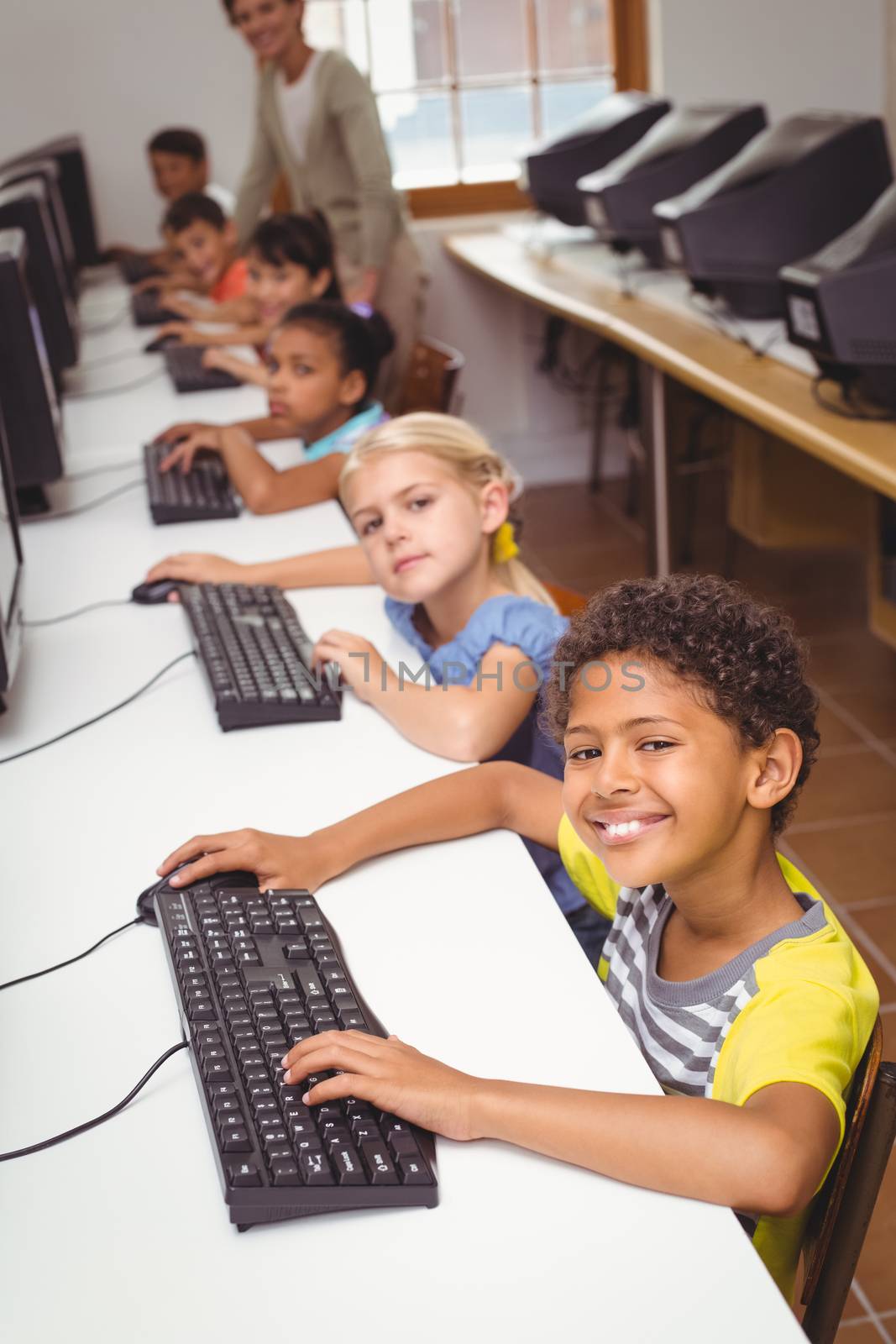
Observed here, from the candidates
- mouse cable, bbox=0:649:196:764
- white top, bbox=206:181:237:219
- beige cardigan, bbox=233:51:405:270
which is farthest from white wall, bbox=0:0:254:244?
mouse cable, bbox=0:649:196:764

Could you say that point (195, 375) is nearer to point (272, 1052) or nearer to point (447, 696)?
point (447, 696)

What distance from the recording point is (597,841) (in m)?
0.96

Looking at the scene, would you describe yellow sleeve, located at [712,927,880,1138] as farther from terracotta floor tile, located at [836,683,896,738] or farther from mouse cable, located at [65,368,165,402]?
mouse cable, located at [65,368,165,402]

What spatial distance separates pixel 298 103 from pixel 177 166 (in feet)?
2.78

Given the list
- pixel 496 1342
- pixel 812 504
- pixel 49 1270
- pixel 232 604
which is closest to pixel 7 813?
pixel 232 604

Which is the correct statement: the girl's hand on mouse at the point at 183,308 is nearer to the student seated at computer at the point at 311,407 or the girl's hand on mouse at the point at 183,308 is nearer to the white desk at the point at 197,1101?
the student seated at computer at the point at 311,407

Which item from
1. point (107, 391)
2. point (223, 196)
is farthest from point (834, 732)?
point (223, 196)

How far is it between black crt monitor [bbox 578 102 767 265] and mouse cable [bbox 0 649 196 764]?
6.70 feet

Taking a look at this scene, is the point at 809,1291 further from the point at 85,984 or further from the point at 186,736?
the point at 186,736

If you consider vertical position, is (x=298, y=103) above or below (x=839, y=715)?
above

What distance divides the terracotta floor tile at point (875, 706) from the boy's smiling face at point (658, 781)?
1.86 metres

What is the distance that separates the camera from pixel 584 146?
370 centimetres

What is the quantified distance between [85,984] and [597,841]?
37 cm

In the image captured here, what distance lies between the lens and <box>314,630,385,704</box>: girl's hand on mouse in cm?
142
